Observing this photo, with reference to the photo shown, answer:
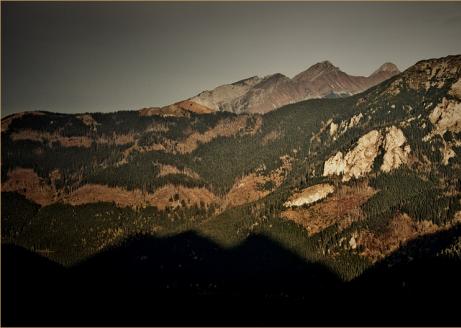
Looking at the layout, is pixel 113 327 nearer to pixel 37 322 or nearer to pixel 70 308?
pixel 70 308

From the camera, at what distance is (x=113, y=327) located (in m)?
198

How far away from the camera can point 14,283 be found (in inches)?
7859

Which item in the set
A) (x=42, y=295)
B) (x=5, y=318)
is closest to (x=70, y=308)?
(x=42, y=295)

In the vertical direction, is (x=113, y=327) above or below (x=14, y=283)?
below

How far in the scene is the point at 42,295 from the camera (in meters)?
196

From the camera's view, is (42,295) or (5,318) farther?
(42,295)

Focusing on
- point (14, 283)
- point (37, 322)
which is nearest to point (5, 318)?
point (37, 322)

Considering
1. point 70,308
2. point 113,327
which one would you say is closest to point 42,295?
point 70,308

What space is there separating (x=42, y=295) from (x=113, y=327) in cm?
2546

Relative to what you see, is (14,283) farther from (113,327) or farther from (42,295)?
(113,327)

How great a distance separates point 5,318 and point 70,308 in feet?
85.0

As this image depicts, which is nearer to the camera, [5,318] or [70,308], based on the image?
[5,318]

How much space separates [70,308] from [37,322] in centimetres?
2109

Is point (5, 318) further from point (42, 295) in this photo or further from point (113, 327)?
point (113, 327)
